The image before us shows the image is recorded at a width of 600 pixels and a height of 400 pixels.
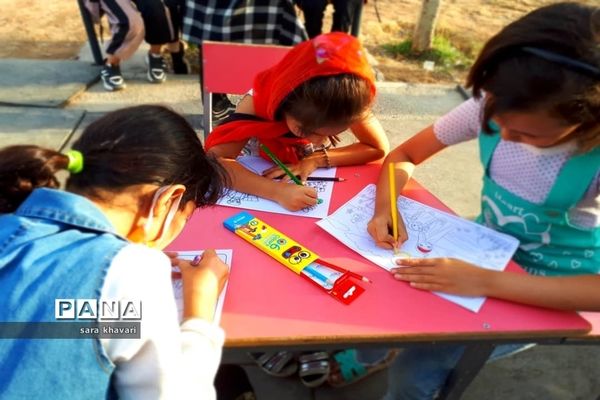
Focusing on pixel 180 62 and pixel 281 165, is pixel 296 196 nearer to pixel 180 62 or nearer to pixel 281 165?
pixel 281 165

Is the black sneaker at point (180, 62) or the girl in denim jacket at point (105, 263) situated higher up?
the girl in denim jacket at point (105, 263)

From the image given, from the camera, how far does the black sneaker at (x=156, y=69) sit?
3104 millimetres

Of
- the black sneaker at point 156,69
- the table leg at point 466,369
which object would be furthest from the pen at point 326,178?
the black sneaker at point 156,69

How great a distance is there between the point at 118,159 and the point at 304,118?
1.91 feet

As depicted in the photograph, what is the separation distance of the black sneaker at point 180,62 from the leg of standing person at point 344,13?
1080mm

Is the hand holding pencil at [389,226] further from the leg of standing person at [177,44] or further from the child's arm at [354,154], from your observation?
the leg of standing person at [177,44]

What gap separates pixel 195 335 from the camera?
78 cm

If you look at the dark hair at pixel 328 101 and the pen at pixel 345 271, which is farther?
the dark hair at pixel 328 101

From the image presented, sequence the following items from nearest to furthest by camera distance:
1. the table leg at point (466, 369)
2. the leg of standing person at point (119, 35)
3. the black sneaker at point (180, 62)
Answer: the table leg at point (466, 369), the leg of standing person at point (119, 35), the black sneaker at point (180, 62)

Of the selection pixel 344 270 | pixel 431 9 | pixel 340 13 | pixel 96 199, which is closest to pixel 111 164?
pixel 96 199

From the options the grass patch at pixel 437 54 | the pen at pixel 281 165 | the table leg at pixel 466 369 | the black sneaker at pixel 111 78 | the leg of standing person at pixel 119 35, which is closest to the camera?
the table leg at pixel 466 369

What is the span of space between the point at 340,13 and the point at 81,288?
9.16ft

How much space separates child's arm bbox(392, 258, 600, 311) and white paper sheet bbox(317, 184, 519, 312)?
58mm

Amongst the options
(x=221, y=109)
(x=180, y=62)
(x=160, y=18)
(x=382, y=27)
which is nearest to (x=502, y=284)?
(x=221, y=109)
